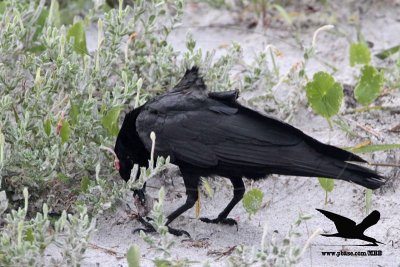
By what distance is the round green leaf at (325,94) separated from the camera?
5328 millimetres

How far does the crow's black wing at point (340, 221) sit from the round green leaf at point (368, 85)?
95cm

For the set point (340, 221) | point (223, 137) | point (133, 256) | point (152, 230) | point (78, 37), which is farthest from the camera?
point (78, 37)

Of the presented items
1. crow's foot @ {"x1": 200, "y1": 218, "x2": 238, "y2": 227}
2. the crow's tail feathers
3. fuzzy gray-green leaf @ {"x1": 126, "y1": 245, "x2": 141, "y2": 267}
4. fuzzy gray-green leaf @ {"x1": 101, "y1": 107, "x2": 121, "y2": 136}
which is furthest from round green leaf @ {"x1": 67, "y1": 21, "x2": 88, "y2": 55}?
fuzzy gray-green leaf @ {"x1": 126, "y1": 245, "x2": 141, "y2": 267}

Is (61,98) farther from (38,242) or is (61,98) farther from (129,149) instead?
(38,242)

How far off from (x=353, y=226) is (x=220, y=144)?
0.82 m

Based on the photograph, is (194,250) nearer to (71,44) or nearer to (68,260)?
(68,260)

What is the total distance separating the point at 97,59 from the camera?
5066 millimetres

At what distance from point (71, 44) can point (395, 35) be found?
9.64 ft

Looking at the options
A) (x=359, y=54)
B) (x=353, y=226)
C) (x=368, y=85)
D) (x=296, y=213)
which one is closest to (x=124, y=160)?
(x=296, y=213)

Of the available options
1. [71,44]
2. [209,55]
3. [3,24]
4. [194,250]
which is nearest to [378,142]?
[209,55]

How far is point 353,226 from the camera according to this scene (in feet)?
16.0

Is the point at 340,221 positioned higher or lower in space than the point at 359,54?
lower

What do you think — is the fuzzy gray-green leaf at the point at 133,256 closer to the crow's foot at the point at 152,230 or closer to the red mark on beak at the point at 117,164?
the crow's foot at the point at 152,230

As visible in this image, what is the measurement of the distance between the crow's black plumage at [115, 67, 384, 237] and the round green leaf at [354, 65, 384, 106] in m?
1.12
